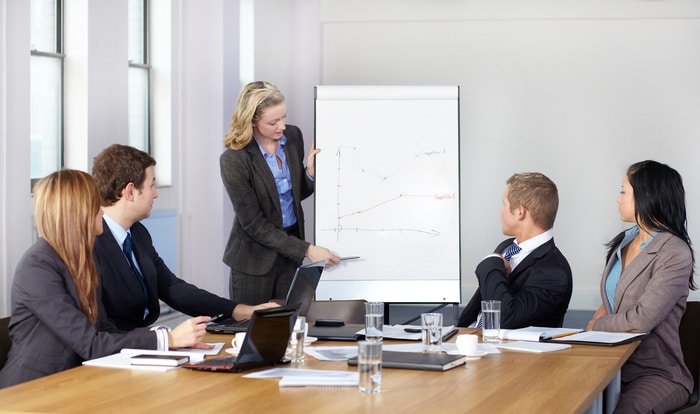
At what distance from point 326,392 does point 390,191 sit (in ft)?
9.72

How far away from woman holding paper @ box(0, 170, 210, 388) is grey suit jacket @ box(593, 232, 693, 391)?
148 centimetres

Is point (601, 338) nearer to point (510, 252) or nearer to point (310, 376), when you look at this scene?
point (510, 252)

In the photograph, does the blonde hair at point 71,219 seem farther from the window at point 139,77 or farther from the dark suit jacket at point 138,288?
the window at point 139,77

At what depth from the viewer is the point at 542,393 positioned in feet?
7.66

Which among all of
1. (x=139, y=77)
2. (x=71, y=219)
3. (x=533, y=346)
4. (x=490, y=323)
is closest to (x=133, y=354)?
(x=71, y=219)

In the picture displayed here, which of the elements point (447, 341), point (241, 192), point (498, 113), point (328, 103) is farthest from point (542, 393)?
point (498, 113)

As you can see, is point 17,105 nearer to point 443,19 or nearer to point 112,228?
point 112,228

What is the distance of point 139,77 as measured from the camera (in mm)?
5531

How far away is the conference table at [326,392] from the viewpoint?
7.04 ft

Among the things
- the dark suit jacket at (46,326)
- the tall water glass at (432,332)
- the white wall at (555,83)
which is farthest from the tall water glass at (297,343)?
the white wall at (555,83)

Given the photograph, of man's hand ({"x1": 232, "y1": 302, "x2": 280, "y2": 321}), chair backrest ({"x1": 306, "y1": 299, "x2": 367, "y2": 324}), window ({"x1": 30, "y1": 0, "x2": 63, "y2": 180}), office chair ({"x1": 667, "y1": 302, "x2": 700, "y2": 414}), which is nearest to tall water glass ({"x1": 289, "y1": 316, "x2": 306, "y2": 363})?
man's hand ({"x1": 232, "y1": 302, "x2": 280, "y2": 321})

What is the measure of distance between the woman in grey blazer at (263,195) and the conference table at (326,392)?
195cm

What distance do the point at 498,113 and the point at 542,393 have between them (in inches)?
235

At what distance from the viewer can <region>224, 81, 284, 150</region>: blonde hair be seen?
14.8ft
